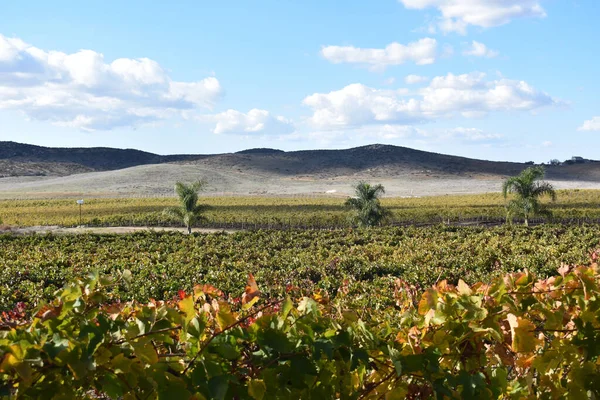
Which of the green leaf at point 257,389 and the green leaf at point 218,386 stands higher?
the green leaf at point 218,386

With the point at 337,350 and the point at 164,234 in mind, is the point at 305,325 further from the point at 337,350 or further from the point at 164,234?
the point at 164,234

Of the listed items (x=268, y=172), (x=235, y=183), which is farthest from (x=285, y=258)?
(x=268, y=172)

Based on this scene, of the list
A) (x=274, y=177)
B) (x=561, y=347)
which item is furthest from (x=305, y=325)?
(x=274, y=177)

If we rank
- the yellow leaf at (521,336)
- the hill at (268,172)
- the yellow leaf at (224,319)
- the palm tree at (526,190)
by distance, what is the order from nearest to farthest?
the yellow leaf at (224,319)
the yellow leaf at (521,336)
the palm tree at (526,190)
the hill at (268,172)

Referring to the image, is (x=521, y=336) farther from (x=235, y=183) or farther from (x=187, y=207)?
(x=235, y=183)

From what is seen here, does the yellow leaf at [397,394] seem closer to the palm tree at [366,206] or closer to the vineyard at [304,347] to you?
the vineyard at [304,347]

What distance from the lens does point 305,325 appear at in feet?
8.13

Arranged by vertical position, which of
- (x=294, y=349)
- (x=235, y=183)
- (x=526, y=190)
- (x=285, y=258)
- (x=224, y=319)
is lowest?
(x=285, y=258)

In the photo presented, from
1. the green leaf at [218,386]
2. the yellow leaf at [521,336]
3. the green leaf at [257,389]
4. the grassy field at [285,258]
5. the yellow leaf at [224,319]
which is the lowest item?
the grassy field at [285,258]

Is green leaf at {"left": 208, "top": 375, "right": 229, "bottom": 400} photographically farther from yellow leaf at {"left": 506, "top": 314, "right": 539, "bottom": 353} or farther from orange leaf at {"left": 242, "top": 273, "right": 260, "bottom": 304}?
yellow leaf at {"left": 506, "top": 314, "right": 539, "bottom": 353}

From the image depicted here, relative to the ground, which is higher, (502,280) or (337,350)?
(502,280)

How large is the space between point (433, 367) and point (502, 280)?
0.80m

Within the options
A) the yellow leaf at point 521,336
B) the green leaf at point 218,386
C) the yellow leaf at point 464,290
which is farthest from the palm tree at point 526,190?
the green leaf at point 218,386

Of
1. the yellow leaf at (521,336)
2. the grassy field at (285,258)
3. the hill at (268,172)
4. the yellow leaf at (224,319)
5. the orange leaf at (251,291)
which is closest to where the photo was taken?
the yellow leaf at (224,319)
